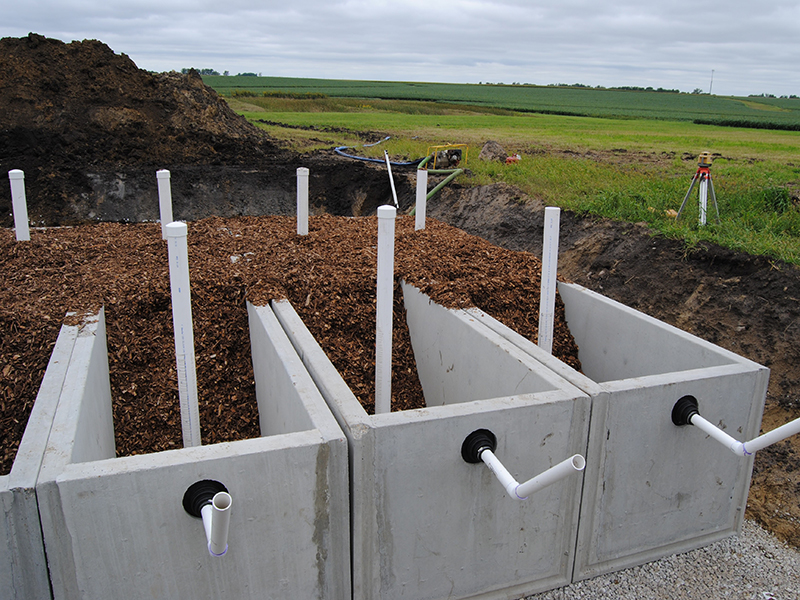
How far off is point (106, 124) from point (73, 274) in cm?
1203

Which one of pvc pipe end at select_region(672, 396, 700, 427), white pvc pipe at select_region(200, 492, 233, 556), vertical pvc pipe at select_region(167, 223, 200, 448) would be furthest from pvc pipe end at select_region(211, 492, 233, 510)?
pvc pipe end at select_region(672, 396, 700, 427)

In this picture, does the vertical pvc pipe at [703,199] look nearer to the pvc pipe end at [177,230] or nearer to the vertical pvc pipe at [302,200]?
the vertical pvc pipe at [302,200]

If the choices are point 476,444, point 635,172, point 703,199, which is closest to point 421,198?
point 703,199

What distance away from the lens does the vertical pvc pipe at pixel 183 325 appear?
10.7 ft

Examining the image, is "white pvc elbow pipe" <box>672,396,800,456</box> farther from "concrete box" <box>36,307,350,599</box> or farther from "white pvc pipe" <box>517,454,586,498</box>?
"concrete box" <box>36,307,350,599</box>

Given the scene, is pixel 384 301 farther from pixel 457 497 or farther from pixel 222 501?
pixel 222 501

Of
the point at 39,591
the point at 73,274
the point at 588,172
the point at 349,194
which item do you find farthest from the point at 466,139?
the point at 39,591

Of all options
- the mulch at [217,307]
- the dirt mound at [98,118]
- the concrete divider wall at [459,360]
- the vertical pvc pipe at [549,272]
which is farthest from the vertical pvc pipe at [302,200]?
the dirt mound at [98,118]

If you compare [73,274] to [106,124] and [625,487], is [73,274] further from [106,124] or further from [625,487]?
[106,124]

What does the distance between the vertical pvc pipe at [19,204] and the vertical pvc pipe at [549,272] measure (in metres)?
4.94

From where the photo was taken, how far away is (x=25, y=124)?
1477cm

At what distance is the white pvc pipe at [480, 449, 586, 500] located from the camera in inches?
90.0

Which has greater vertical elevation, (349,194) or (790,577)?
(349,194)

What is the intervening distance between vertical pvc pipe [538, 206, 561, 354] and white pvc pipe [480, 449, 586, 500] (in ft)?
5.92
